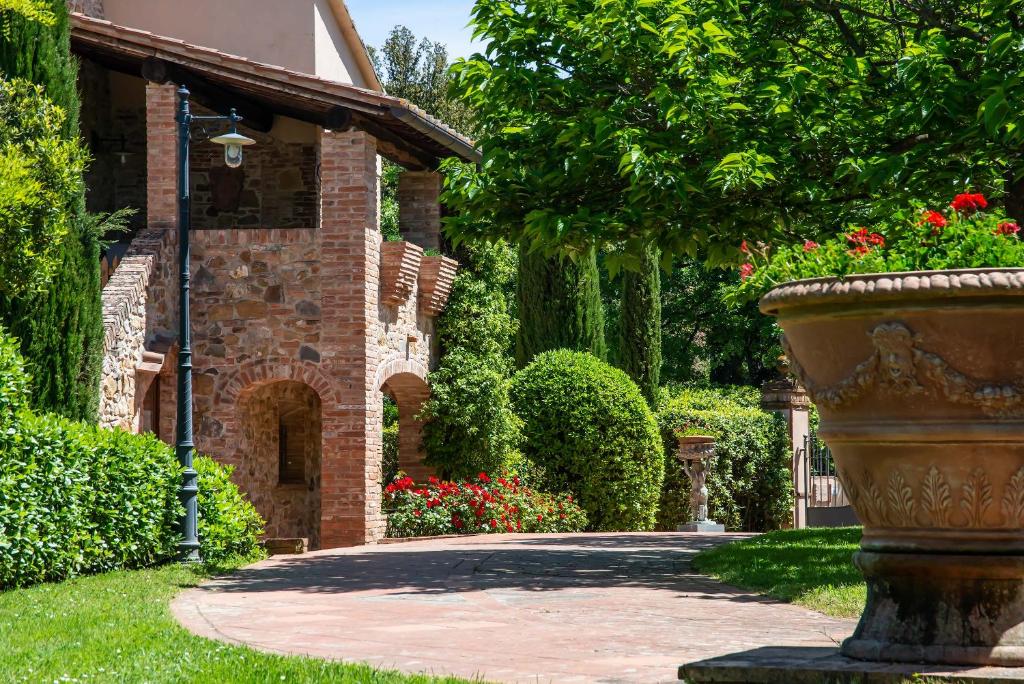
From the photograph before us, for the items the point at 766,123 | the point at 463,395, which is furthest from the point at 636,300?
the point at 766,123

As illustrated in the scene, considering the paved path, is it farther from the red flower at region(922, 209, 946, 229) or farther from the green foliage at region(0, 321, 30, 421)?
the red flower at region(922, 209, 946, 229)

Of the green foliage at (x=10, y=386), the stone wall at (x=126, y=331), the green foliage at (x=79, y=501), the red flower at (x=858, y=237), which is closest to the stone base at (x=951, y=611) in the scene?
the red flower at (x=858, y=237)

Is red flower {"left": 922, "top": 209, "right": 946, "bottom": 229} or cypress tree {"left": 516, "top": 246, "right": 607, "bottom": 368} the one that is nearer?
red flower {"left": 922, "top": 209, "right": 946, "bottom": 229}

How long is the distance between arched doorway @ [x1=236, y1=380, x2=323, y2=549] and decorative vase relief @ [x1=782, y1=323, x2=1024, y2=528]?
1308cm

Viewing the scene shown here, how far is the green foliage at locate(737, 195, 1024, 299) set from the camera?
16.0 ft

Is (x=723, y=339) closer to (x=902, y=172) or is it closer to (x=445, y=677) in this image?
(x=902, y=172)

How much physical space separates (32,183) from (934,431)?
7819 millimetres

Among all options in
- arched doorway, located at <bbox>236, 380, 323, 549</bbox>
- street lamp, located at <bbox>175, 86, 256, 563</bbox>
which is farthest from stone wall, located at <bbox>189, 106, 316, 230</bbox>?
street lamp, located at <bbox>175, 86, 256, 563</bbox>

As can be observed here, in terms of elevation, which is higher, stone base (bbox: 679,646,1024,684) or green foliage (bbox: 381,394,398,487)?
green foliage (bbox: 381,394,398,487)

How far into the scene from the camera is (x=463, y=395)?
19.0 m

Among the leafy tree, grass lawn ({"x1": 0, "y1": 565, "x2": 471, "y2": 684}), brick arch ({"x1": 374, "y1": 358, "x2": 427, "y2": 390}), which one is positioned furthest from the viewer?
brick arch ({"x1": 374, "y1": 358, "x2": 427, "y2": 390})

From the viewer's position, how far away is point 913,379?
187 inches

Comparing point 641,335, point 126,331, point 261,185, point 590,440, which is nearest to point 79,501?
point 126,331

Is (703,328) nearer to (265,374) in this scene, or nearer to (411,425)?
(411,425)
